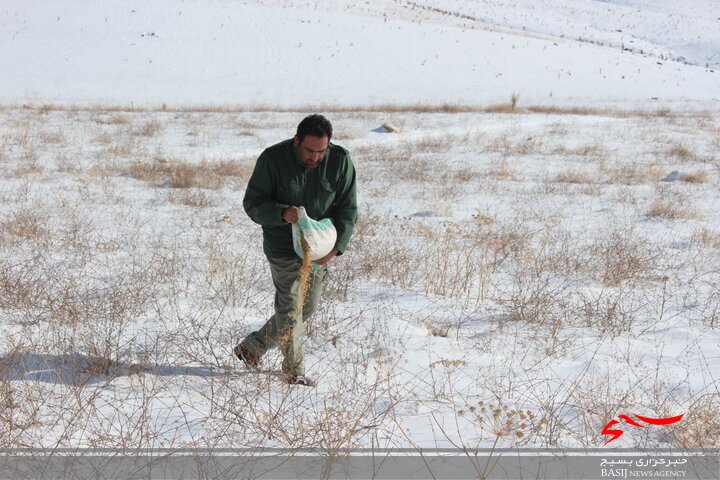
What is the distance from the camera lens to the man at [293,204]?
3035 millimetres

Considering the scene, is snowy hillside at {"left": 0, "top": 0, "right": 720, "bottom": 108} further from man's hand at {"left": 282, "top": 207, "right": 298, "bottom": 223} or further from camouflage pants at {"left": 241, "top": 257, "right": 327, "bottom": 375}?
man's hand at {"left": 282, "top": 207, "right": 298, "bottom": 223}

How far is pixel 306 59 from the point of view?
32.2 metres

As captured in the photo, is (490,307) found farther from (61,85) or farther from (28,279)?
(61,85)

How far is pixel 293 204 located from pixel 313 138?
42cm

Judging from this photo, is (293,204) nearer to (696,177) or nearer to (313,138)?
(313,138)

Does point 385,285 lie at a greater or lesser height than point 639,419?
lesser

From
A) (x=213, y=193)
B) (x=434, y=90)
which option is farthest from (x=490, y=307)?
(x=434, y=90)

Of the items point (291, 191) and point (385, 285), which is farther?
point (385, 285)

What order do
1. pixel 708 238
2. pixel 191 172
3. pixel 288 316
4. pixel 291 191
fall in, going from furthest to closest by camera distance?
pixel 191 172
pixel 708 238
pixel 288 316
pixel 291 191

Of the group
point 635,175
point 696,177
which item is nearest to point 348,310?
point 635,175

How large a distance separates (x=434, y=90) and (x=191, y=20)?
17.7 m

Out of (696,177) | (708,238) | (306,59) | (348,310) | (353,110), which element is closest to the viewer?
(348,310)

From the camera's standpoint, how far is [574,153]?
1290 cm

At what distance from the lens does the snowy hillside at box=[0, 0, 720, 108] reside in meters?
25.9
